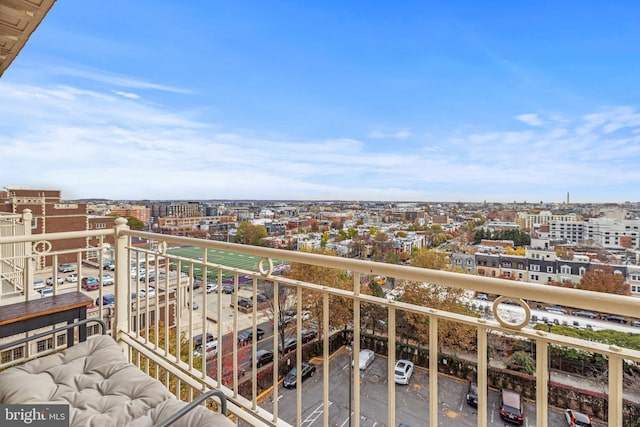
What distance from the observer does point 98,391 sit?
1.38 metres

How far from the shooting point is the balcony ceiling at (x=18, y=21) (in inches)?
69.9

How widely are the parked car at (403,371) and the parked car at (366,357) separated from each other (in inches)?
5.5

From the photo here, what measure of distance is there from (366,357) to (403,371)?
0.55 feet

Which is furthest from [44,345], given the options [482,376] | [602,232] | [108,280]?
[602,232]

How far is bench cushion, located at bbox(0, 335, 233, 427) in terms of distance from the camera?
1.18 m

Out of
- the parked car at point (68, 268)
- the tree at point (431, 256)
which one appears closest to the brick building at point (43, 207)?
the parked car at point (68, 268)

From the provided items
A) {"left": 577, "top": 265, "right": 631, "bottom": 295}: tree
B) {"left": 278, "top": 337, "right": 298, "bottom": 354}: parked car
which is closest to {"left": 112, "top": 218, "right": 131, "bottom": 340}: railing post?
{"left": 278, "top": 337, "right": 298, "bottom": 354}: parked car

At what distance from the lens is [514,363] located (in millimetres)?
1160

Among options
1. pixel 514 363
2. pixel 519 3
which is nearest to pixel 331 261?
pixel 514 363

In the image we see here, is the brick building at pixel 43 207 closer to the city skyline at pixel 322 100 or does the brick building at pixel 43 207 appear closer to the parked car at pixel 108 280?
the city skyline at pixel 322 100

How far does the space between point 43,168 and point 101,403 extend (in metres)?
7.44

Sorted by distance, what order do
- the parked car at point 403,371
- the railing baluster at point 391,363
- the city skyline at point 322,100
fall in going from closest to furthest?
1. the railing baluster at point 391,363
2. the parked car at point 403,371
3. the city skyline at point 322,100

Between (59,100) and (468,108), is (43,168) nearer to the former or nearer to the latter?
(59,100)

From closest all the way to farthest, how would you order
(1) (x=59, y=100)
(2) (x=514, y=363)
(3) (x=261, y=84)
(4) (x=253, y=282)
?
(2) (x=514, y=363) < (4) (x=253, y=282) < (1) (x=59, y=100) < (3) (x=261, y=84)
